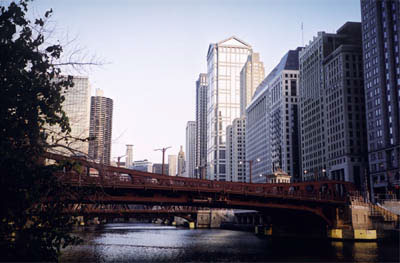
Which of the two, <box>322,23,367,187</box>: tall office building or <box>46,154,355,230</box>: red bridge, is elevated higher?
<box>322,23,367,187</box>: tall office building

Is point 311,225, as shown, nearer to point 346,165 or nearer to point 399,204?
point 399,204

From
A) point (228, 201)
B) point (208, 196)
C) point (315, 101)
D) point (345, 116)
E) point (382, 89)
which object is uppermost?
point (315, 101)

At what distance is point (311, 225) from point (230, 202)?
31.2 metres

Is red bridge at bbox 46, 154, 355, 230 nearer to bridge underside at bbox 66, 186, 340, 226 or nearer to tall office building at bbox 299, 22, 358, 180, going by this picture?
bridge underside at bbox 66, 186, 340, 226

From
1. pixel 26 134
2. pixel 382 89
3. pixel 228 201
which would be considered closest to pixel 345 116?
pixel 382 89

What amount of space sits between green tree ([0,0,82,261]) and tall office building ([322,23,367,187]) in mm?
141344

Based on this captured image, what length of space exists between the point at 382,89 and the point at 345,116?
2137 cm

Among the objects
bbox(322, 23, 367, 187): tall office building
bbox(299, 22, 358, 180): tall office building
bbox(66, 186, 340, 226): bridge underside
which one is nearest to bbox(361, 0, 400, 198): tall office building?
bbox(322, 23, 367, 187): tall office building

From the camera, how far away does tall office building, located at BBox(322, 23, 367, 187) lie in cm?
15212

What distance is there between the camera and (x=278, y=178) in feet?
478

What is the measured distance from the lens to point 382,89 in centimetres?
13775

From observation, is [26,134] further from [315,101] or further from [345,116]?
[315,101]

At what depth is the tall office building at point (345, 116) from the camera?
5989 inches

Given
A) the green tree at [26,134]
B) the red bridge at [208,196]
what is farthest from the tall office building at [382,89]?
the green tree at [26,134]
